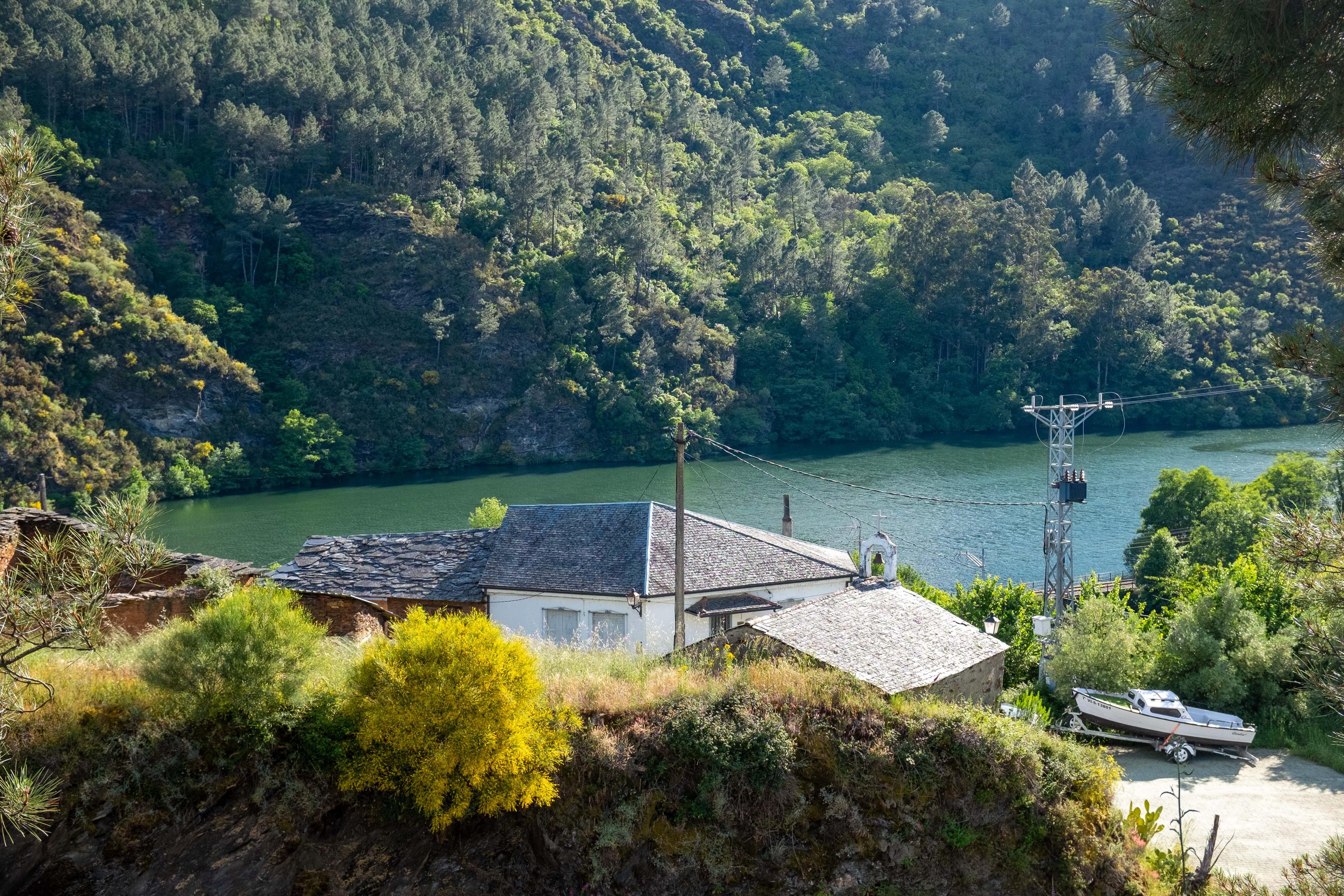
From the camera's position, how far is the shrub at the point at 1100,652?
21500mm

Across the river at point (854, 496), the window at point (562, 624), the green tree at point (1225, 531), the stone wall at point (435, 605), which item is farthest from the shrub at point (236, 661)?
the river at point (854, 496)

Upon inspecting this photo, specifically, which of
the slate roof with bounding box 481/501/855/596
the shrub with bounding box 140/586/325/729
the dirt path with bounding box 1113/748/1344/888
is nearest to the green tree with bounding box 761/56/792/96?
the slate roof with bounding box 481/501/855/596

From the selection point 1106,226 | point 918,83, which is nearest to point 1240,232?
point 1106,226

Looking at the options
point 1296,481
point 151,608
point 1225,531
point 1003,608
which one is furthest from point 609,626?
point 1296,481

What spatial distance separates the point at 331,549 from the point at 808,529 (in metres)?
31.6

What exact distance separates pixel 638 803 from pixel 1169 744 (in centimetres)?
1203

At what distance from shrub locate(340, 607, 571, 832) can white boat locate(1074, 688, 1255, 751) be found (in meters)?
13.2

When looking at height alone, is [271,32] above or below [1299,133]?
above

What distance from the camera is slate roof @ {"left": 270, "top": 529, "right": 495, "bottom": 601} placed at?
23766mm

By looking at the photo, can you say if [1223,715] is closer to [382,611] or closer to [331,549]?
[382,611]

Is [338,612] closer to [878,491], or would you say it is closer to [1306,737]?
[1306,737]

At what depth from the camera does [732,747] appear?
1202 centimetres

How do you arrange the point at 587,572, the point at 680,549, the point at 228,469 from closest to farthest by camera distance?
the point at 680,549
the point at 587,572
the point at 228,469

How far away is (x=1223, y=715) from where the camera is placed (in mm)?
19469
